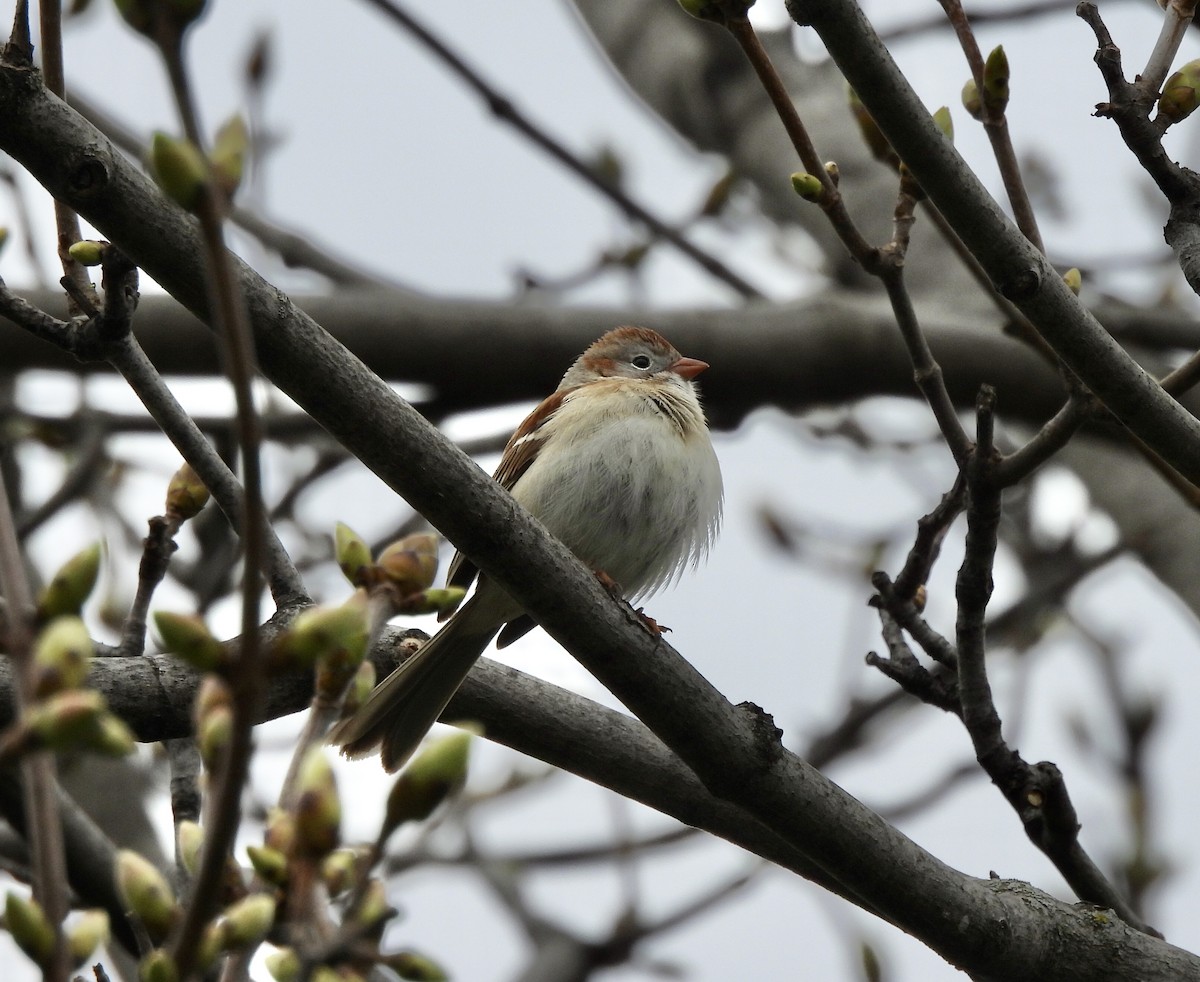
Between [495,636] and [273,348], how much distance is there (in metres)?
2.23

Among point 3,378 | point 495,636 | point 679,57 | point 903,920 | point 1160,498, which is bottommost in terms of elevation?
point 903,920

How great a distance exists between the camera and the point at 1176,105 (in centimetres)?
298

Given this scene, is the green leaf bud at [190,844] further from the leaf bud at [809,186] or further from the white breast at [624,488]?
the white breast at [624,488]

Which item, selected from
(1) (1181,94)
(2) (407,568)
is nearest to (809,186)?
(1) (1181,94)

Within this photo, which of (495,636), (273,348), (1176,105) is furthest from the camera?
(495,636)

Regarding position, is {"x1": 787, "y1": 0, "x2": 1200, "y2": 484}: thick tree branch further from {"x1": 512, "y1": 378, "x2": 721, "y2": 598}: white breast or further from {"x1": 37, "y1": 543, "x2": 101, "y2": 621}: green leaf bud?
{"x1": 512, "y1": 378, "x2": 721, "y2": 598}: white breast

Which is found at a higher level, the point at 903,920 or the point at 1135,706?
the point at 1135,706

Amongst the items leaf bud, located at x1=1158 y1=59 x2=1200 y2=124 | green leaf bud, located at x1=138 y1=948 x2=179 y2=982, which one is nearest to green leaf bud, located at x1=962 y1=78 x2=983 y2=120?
leaf bud, located at x1=1158 y1=59 x2=1200 y2=124

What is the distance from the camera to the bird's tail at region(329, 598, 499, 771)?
11.9 feet

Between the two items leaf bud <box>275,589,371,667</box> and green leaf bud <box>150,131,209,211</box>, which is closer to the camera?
green leaf bud <box>150,131,209,211</box>

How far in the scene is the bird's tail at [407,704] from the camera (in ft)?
11.9

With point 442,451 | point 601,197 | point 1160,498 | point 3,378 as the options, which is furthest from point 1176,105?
point 3,378

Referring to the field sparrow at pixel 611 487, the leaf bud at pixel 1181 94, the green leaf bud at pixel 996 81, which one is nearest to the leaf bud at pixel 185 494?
the field sparrow at pixel 611 487

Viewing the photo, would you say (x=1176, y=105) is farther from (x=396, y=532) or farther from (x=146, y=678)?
(x=396, y=532)
